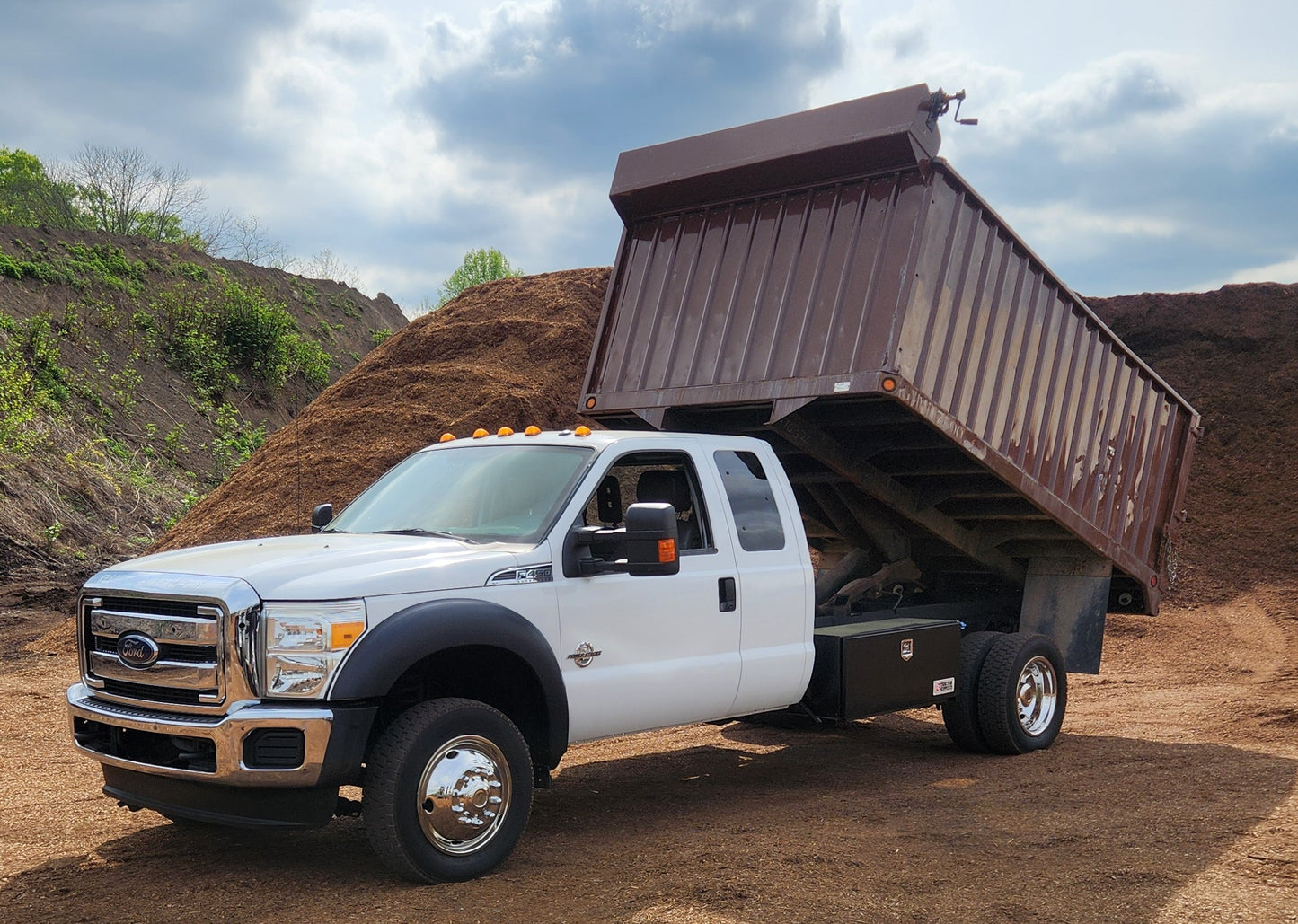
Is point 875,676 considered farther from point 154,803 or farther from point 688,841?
point 154,803

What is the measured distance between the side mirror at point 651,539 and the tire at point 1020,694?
353 centimetres

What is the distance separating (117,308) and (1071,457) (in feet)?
91.6

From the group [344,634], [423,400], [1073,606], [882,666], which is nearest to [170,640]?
[344,634]

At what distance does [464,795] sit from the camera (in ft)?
16.3

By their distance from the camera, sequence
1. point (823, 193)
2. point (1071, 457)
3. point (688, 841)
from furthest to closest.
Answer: point (1071, 457), point (823, 193), point (688, 841)

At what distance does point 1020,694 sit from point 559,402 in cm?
1047

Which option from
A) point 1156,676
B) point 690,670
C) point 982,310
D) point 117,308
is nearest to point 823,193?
point 982,310

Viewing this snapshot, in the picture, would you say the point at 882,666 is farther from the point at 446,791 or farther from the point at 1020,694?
the point at 446,791

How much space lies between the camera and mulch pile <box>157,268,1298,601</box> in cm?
1642

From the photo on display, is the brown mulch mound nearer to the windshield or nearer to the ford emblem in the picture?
the windshield

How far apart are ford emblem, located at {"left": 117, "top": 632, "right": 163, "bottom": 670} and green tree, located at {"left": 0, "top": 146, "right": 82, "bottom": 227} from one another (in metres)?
35.6

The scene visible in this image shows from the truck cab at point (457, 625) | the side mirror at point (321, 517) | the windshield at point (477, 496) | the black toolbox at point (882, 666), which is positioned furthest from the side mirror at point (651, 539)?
the side mirror at point (321, 517)

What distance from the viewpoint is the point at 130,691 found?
5070 mm

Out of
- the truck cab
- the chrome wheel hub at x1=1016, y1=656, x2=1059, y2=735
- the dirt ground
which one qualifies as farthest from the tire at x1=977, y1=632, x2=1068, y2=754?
the truck cab
